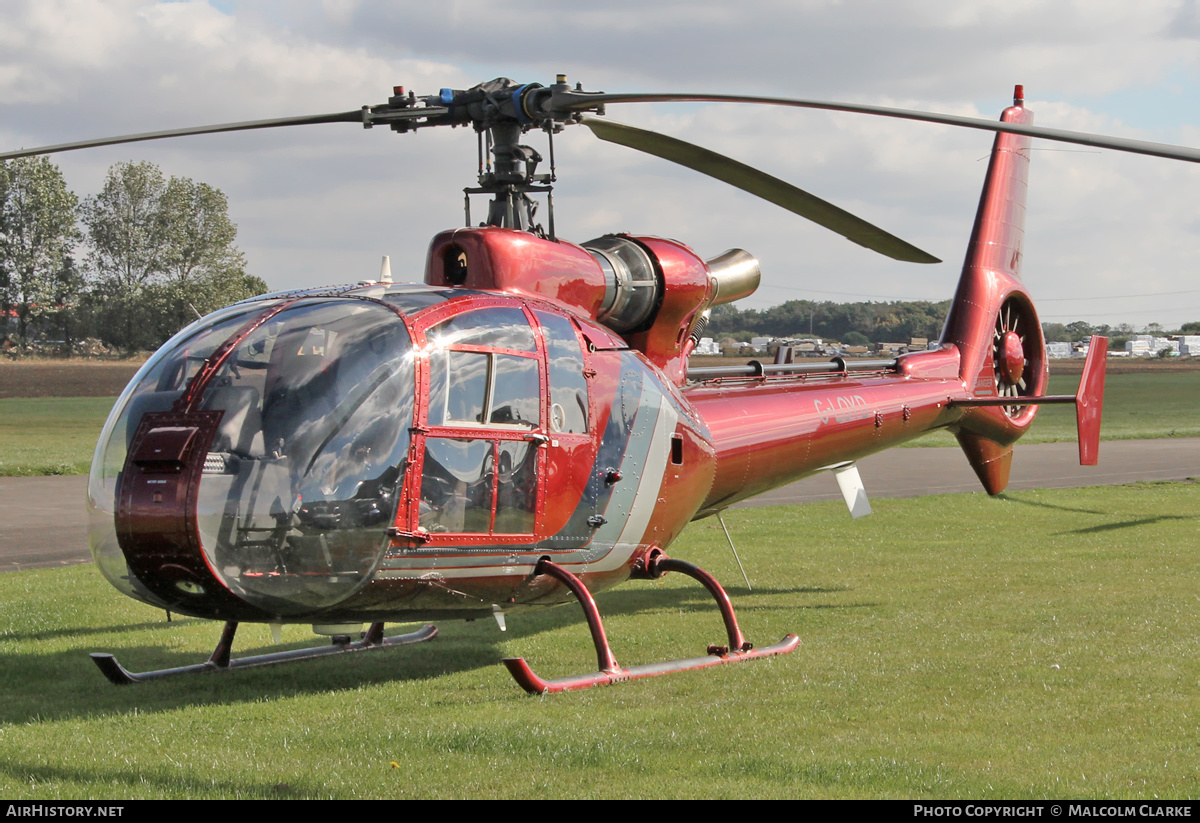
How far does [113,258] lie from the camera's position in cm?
6262

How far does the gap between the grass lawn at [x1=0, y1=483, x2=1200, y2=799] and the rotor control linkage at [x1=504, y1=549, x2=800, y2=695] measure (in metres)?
0.11

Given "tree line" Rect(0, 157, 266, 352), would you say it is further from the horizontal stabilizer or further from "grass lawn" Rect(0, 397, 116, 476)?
the horizontal stabilizer

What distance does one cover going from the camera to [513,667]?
7.08 meters

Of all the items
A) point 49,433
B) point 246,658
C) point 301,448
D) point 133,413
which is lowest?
point 49,433

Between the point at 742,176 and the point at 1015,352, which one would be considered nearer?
the point at 742,176

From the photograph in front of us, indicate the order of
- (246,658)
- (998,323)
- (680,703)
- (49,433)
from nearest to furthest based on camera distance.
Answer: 1. (680,703)
2. (246,658)
3. (998,323)
4. (49,433)

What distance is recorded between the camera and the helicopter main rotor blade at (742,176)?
877 cm

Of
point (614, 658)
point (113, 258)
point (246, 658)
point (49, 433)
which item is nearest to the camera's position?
point (614, 658)

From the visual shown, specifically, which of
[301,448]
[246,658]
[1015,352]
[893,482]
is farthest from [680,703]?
[893,482]

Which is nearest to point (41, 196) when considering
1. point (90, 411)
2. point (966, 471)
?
point (90, 411)

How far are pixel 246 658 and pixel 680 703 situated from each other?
346 cm

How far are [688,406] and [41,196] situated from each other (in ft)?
194

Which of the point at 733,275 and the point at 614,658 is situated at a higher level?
the point at 733,275

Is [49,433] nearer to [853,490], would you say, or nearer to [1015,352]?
[853,490]
